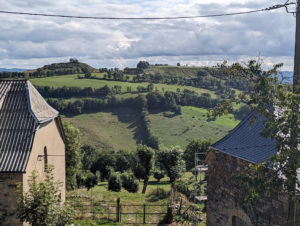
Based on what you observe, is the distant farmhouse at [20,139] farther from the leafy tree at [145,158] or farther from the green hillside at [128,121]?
the green hillside at [128,121]

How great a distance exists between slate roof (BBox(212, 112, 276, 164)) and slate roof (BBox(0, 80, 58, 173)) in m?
9.40

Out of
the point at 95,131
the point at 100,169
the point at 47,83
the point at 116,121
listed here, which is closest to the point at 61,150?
the point at 100,169

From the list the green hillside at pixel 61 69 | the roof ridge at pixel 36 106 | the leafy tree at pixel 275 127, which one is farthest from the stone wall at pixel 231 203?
the green hillside at pixel 61 69

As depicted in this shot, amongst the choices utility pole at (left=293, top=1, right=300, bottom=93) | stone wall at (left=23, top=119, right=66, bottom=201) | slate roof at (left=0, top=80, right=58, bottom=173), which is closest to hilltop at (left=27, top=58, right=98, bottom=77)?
stone wall at (left=23, top=119, right=66, bottom=201)

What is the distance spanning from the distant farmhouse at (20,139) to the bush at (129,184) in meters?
19.4

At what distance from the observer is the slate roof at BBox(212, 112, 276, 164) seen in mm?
11680

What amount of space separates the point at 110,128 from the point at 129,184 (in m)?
52.7

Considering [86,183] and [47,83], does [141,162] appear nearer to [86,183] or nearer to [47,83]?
[86,183]

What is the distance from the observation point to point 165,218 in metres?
21.4

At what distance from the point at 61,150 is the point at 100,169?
129 feet

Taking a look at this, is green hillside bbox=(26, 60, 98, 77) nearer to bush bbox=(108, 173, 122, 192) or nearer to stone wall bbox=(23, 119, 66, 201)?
bush bbox=(108, 173, 122, 192)

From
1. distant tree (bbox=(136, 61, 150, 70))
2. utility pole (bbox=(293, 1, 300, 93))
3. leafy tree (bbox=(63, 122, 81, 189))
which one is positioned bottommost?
leafy tree (bbox=(63, 122, 81, 189))

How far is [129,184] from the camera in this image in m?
38.8

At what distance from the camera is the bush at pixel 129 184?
3866cm
